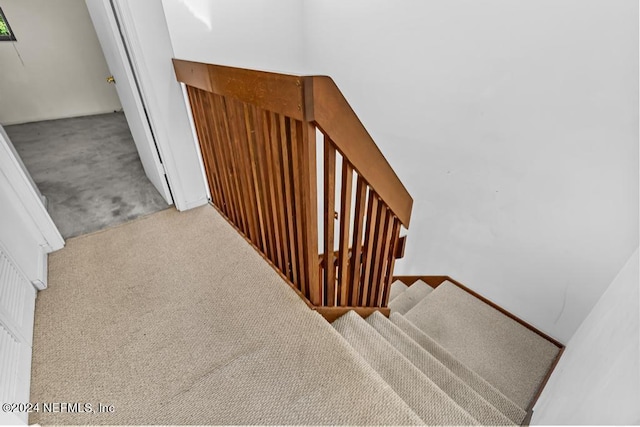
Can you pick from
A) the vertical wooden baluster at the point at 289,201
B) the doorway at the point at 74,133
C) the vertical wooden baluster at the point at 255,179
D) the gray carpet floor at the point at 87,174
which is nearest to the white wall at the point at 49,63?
the doorway at the point at 74,133

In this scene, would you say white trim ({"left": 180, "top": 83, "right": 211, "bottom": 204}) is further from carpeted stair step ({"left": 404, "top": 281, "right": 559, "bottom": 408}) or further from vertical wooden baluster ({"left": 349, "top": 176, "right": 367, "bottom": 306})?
carpeted stair step ({"left": 404, "top": 281, "right": 559, "bottom": 408})

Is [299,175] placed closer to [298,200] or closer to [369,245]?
[298,200]

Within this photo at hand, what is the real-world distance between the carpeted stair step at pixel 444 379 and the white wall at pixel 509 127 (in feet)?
3.54

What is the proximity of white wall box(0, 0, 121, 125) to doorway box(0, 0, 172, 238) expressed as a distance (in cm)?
1

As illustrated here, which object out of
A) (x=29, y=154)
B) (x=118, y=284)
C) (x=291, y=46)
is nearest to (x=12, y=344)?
(x=118, y=284)

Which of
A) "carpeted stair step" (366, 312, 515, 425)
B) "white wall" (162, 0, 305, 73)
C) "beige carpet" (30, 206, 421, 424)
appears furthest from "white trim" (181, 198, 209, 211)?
"carpeted stair step" (366, 312, 515, 425)

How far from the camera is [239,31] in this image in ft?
6.22

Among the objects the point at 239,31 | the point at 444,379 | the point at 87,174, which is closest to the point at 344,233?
the point at 444,379

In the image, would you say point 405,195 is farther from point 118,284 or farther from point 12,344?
point 12,344

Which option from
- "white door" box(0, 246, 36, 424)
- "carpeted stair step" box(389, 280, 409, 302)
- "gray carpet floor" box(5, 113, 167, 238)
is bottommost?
"carpeted stair step" box(389, 280, 409, 302)

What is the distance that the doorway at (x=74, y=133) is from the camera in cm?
220

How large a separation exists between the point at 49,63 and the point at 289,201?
594 centimetres

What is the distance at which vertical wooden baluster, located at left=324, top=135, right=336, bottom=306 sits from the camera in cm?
100

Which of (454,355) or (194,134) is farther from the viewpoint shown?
(194,134)
